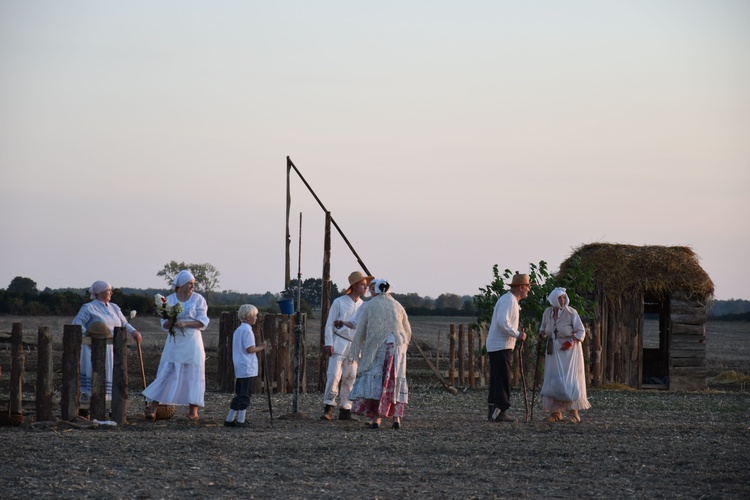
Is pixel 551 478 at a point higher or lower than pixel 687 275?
lower

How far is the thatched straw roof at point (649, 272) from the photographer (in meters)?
20.1

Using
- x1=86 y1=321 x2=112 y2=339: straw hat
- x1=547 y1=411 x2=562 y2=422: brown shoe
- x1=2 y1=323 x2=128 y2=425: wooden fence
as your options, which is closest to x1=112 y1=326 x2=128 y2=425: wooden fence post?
x1=2 y1=323 x2=128 y2=425: wooden fence

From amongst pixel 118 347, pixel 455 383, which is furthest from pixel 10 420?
pixel 455 383

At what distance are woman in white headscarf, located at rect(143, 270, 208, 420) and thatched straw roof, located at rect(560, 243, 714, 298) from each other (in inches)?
383

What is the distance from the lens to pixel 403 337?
11906mm

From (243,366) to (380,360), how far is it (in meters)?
1.44

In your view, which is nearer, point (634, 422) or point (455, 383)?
point (634, 422)

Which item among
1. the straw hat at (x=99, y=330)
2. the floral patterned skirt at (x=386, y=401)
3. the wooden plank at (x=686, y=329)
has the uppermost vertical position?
the wooden plank at (x=686, y=329)

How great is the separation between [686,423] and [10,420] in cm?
752

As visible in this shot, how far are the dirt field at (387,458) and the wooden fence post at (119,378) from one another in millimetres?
228

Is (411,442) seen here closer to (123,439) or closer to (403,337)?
(403,337)

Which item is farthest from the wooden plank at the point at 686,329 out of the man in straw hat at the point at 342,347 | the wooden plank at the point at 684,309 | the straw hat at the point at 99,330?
the straw hat at the point at 99,330

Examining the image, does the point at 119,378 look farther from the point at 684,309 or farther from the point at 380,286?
the point at 684,309

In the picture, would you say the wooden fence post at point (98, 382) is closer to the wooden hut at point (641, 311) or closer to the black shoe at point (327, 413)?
the black shoe at point (327, 413)
